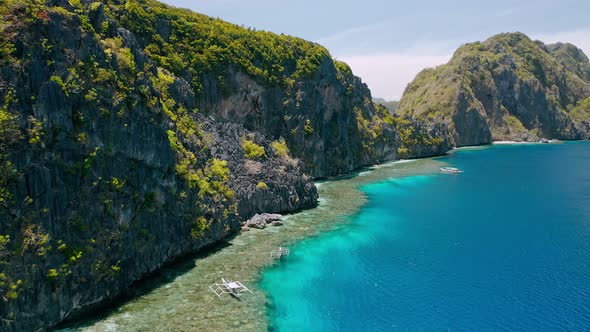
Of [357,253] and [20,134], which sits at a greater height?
[20,134]

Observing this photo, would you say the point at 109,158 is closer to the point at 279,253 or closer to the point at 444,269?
the point at 279,253

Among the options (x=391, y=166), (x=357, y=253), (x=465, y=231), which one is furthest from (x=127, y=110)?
A: (x=391, y=166)

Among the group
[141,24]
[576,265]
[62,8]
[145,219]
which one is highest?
[141,24]

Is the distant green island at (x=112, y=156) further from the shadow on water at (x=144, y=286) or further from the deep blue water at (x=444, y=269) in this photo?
the deep blue water at (x=444, y=269)

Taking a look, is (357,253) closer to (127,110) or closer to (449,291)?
(449,291)

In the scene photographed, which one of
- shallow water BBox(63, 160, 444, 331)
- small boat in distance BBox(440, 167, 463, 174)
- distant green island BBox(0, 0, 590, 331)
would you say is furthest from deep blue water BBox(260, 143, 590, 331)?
small boat in distance BBox(440, 167, 463, 174)
